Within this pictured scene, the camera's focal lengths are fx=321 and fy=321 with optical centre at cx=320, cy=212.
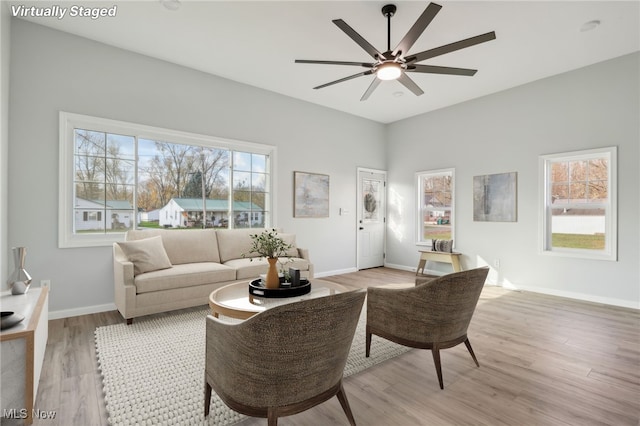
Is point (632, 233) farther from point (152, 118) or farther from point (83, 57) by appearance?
point (83, 57)

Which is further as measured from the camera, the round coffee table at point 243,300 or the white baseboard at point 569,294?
the white baseboard at point 569,294

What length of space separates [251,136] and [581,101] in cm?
467

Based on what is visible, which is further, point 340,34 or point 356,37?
point 340,34

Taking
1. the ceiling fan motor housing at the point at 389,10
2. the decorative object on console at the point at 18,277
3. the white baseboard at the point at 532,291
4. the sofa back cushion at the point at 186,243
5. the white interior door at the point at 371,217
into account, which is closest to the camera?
the decorative object on console at the point at 18,277

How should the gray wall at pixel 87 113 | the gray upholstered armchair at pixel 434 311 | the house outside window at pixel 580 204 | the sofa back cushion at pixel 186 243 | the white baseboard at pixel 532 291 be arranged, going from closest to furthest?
1. the gray upholstered armchair at pixel 434 311
2. the gray wall at pixel 87 113
3. the white baseboard at pixel 532 291
4. the sofa back cushion at pixel 186 243
5. the house outside window at pixel 580 204

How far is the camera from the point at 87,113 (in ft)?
12.0

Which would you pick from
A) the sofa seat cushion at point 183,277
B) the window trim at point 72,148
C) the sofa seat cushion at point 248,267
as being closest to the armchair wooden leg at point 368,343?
the sofa seat cushion at point 248,267

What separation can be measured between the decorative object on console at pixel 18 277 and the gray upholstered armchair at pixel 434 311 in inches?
106

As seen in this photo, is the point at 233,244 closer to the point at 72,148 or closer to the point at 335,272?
the point at 72,148

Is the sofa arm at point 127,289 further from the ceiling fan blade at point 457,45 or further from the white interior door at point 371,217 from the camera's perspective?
the white interior door at point 371,217

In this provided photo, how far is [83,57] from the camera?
142 inches

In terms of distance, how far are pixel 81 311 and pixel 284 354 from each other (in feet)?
11.1

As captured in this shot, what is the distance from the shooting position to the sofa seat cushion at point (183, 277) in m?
3.25

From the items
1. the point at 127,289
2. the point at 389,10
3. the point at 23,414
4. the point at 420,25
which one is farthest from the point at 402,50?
the point at 23,414
